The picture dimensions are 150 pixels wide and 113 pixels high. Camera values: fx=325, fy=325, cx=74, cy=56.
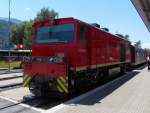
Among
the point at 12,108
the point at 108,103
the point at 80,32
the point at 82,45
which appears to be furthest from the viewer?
the point at 82,45

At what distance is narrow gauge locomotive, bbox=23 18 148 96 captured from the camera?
504 inches

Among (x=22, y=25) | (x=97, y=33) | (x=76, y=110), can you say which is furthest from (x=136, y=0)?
(x=22, y=25)

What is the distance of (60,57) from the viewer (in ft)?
42.3

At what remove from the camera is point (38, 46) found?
48.5 ft

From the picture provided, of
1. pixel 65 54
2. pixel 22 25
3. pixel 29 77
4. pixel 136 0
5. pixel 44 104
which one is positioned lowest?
pixel 44 104

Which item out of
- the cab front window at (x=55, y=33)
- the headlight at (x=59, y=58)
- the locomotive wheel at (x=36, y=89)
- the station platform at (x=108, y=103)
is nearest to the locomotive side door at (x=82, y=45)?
the cab front window at (x=55, y=33)

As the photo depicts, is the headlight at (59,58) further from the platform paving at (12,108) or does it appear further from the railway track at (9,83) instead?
the railway track at (9,83)

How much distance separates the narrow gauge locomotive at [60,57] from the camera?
42.0 ft

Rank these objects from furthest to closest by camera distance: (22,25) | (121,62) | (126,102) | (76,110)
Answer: (22,25), (121,62), (126,102), (76,110)

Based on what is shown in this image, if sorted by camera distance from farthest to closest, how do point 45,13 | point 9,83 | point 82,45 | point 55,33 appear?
point 45,13 → point 9,83 → point 82,45 → point 55,33

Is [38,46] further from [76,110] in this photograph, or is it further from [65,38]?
[76,110]

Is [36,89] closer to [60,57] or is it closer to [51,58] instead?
[51,58]

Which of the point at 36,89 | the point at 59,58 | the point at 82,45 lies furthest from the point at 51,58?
the point at 82,45

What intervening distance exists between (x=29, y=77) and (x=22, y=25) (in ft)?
320
